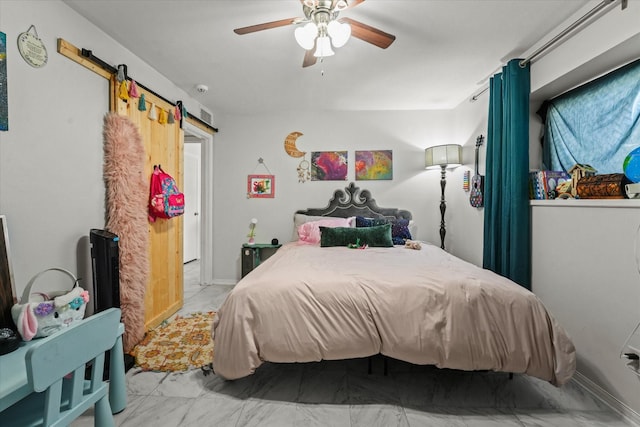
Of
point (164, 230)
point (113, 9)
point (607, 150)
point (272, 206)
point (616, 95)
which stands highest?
point (113, 9)

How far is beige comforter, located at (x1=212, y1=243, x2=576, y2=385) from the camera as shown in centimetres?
159

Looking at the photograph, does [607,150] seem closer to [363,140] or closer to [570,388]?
[570,388]

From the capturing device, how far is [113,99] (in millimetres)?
2168

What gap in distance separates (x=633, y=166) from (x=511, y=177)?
2.54 ft

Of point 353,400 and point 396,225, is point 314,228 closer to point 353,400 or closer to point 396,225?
point 396,225

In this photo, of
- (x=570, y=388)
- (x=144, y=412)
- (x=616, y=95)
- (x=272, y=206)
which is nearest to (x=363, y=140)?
(x=272, y=206)

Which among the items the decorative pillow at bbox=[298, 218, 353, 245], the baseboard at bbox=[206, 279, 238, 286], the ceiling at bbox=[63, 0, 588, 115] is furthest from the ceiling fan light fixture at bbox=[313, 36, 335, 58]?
the baseboard at bbox=[206, 279, 238, 286]

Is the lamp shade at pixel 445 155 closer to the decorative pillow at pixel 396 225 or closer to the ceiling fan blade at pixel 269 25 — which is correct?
the decorative pillow at pixel 396 225

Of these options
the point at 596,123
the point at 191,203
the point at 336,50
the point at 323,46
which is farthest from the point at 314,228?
the point at 191,203

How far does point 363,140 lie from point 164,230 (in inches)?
104

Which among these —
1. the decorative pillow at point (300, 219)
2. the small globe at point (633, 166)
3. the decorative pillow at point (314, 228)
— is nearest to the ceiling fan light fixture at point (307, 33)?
the small globe at point (633, 166)

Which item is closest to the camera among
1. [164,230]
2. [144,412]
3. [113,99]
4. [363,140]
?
[144,412]

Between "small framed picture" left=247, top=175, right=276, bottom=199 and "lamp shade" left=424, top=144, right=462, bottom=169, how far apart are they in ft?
6.80

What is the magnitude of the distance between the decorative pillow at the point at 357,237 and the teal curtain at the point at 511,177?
973mm
